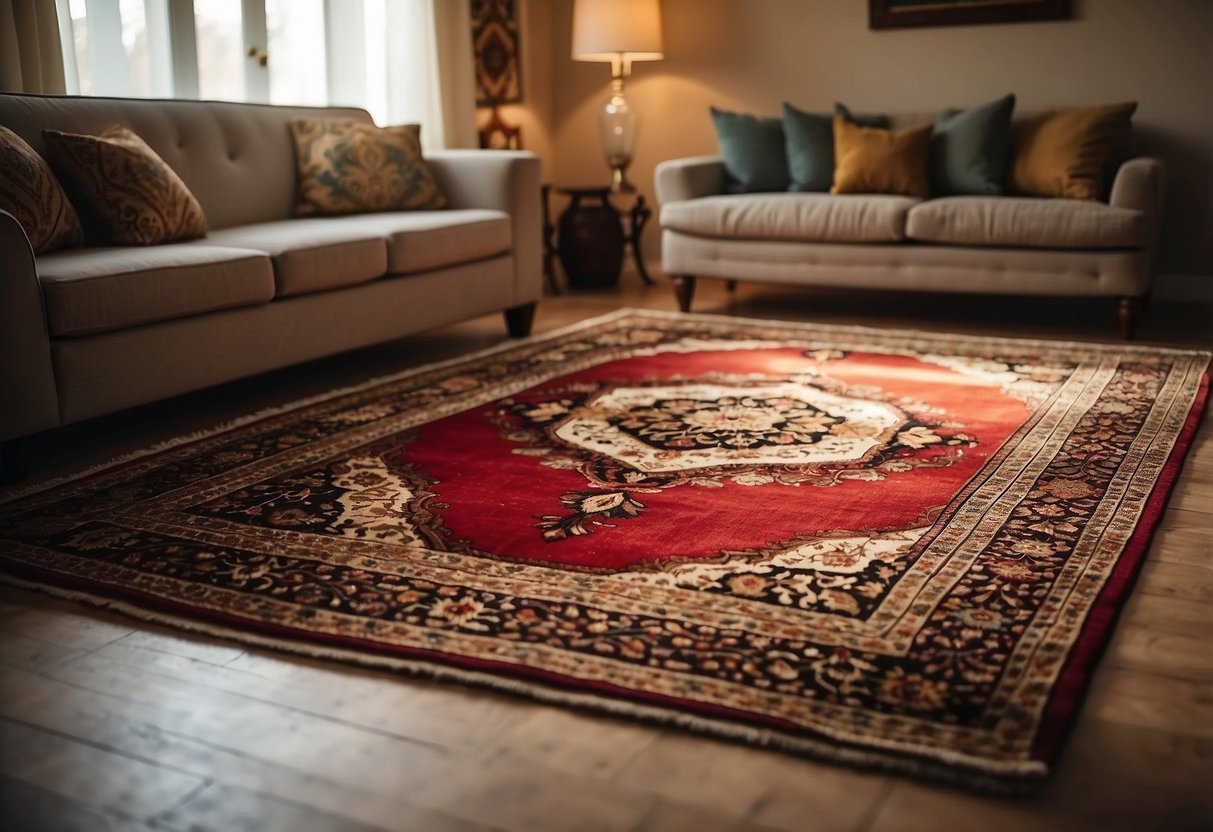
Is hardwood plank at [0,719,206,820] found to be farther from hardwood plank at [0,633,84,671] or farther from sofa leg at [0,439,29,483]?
sofa leg at [0,439,29,483]

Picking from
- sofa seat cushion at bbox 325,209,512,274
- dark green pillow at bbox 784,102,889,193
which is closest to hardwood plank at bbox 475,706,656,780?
sofa seat cushion at bbox 325,209,512,274

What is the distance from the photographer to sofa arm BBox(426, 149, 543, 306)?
430 cm

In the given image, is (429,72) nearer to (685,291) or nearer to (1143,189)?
(685,291)

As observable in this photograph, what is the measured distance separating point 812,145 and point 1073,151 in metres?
1.03

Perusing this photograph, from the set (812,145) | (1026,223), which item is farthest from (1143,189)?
(812,145)

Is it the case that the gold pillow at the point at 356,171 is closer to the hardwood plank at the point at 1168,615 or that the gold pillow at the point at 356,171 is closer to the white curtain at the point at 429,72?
the white curtain at the point at 429,72

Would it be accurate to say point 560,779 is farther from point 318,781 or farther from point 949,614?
point 949,614

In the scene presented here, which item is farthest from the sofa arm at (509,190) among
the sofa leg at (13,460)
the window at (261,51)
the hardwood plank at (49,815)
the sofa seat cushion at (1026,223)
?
the hardwood plank at (49,815)

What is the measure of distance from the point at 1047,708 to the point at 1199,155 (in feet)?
13.6

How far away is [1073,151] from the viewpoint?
14.5 ft

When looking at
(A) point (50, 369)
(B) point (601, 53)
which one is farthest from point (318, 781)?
(B) point (601, 53)

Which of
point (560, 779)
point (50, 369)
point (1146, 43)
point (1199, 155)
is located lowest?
point (560, 779)

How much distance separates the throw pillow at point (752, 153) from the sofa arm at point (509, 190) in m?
1.04

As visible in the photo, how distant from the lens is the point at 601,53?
556cm
